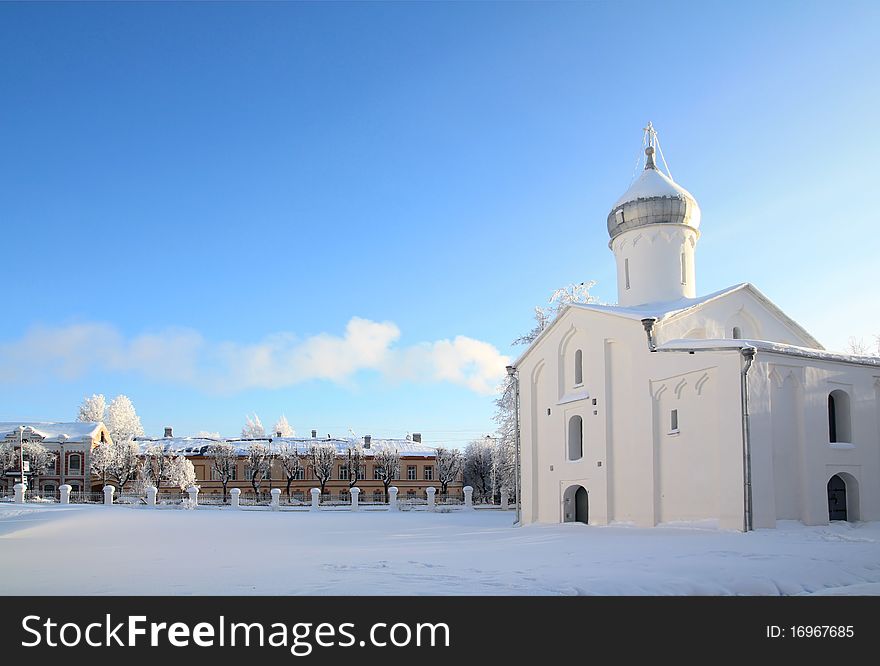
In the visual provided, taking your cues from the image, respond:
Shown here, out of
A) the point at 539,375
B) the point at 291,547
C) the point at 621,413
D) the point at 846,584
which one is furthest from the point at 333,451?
the point at 846,584

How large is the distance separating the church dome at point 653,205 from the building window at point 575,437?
21.6 feet

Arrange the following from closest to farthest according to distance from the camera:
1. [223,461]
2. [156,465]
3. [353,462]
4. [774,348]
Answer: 1. [774,348]
2. [156,465]
3. [223,461]
4. [353,462]

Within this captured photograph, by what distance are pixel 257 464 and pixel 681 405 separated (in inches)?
1659

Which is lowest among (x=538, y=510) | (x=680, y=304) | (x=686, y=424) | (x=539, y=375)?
(x=538, y=510)

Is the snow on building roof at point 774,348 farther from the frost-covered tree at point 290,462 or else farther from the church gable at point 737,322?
the frost-covered tree at point 290,462

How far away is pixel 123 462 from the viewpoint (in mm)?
53719

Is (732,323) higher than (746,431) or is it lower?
higher

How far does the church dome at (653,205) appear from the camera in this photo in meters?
24.3

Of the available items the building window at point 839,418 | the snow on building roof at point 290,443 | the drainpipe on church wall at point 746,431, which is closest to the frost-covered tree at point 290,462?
the snow on building roof at point 290,443

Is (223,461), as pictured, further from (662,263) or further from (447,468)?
(662,263)

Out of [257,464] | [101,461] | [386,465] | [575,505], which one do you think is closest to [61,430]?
[101,461]

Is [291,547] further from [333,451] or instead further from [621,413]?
[333,451]
